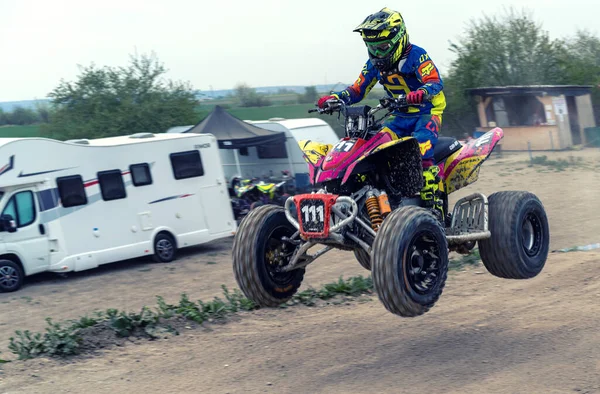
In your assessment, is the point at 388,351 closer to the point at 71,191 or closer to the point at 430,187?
the point at 430,187

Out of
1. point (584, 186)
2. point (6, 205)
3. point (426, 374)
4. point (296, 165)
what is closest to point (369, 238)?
point (426, 374)

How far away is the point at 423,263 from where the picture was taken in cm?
623

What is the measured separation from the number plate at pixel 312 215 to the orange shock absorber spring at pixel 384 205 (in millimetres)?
581

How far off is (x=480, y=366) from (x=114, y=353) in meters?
3.35

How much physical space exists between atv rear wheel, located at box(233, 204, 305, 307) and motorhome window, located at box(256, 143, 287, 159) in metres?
12.0

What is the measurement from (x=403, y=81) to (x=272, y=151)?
12.2 metres

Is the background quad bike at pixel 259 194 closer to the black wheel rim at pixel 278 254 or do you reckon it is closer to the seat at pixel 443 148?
the seat at pixel 443 148

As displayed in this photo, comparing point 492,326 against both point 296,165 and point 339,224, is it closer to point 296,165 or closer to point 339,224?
point 339,224

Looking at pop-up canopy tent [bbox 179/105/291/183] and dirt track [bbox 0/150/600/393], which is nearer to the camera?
dirt track [bbox 0/150/600/393]

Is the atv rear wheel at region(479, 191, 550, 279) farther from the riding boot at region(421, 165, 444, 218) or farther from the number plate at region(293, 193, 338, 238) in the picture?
the number plate at region(293, 193, 338, 238)

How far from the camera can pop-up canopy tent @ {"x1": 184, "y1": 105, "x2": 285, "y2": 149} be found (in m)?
18.5

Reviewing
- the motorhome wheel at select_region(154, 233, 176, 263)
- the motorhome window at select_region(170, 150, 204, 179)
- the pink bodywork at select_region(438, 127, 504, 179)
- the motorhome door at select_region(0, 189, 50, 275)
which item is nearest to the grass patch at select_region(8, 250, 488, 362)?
the pink bodywork at select_region(438, 127, 504, 179)

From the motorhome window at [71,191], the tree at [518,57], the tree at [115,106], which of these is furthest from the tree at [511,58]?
the motorhome window at [71,191]

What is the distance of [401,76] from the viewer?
6.93 meters
